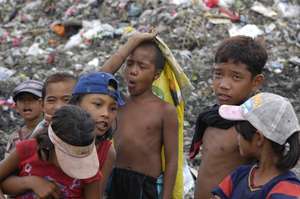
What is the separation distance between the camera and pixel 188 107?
6734mm

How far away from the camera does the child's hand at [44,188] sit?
2846 mm

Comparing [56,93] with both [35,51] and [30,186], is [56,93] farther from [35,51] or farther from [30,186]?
[35,51]

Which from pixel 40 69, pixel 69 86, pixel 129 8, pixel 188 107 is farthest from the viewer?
pixel 129 8

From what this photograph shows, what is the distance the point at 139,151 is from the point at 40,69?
4.47 metres

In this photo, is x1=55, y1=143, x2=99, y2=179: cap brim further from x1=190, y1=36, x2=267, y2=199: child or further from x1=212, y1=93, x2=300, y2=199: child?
x1=190, y1=36, x2=267, y2=199: child

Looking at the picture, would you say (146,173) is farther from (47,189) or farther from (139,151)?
(47,189)

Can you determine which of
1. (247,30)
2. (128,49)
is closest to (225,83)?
(128,49)

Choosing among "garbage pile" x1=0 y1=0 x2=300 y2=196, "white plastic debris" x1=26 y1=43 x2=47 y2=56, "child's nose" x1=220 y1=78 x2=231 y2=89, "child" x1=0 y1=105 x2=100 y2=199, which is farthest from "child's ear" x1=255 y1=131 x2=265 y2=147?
"white plastic debris" x1=26 y1=43 x2=47 y2=56

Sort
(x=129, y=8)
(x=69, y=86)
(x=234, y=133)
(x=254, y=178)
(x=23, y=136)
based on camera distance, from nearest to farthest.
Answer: (x=254, y=178) → (x=234, y=133) → (x=69, y=86) → (x=23, y=136) → (x=129, y=8)

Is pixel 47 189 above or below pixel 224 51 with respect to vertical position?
below

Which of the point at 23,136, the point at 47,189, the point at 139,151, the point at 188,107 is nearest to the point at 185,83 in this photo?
the point at 139,151

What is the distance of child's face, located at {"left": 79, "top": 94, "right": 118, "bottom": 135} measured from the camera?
10.3 ft

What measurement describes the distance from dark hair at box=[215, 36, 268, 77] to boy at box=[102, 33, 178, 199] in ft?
1.55

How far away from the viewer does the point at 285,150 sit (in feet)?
9.29
